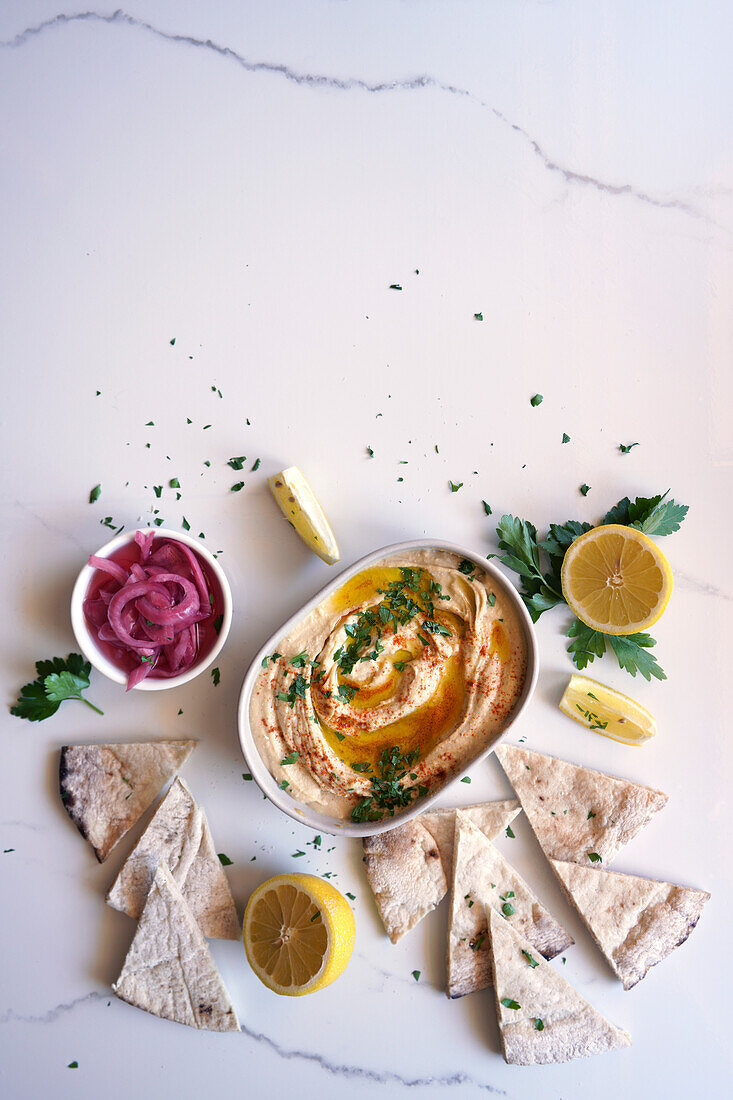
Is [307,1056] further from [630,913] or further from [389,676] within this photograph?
[389,676]

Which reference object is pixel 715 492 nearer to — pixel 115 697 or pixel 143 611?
pixel 143 611

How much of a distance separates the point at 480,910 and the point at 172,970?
107 centimetres

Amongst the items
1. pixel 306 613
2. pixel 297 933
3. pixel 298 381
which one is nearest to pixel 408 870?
pixel 297 933

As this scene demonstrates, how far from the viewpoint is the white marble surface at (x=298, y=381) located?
277cm

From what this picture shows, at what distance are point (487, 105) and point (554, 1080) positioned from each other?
3.47 metres

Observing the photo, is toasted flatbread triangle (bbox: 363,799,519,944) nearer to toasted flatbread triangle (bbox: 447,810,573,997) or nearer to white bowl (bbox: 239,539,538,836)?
toasted flatbread triangle (bbox: 447,810,573,997)

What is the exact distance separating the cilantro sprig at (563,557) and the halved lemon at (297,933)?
3.80 feet

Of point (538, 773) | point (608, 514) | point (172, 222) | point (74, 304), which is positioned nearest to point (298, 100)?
point (172, 222)

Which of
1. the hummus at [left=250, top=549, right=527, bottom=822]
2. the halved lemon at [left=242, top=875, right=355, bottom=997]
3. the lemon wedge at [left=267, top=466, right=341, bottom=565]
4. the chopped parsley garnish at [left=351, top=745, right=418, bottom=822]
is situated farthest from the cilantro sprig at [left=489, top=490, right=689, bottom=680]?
the halved lemon at [left=242, top=875, right=355, bottom=997]

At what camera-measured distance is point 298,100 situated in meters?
2.79

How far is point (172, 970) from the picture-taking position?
271 cm

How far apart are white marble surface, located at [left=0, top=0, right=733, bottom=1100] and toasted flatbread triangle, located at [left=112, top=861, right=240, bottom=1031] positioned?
0.09m

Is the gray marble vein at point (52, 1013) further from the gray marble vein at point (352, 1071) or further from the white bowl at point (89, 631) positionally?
the white bowl at point (89, 631)

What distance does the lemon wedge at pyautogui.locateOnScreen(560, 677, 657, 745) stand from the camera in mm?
2752
